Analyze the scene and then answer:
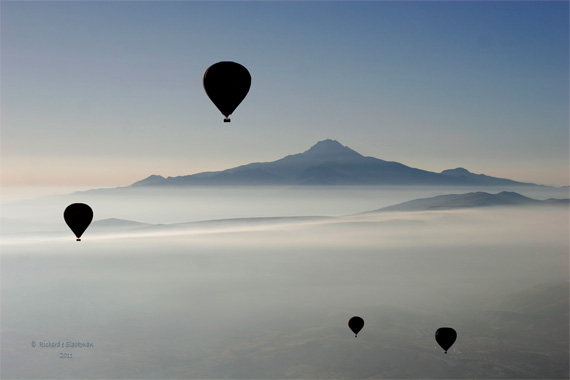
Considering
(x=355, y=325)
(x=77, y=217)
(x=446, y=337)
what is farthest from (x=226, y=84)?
(x=446, y=337)

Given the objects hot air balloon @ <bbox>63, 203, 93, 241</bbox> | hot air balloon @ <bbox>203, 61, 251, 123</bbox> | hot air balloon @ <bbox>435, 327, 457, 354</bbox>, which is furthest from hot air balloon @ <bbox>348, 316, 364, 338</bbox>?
hot air balloon @ <bbox>203, 61, 251, 123</bbox>

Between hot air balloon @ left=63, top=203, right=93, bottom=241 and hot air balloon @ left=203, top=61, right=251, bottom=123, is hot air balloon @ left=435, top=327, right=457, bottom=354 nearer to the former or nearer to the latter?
hot air balloon @ left=63, top=203, right=93, bottom=241

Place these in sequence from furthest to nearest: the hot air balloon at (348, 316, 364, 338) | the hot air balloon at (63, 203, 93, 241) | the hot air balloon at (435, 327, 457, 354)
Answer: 1. the hot air balloon at (348, 316, 364, 338)
2. the hot air balloon at (435, 327, 457, 354)
3. the hot air balloon at (63, 203, 93, 241)

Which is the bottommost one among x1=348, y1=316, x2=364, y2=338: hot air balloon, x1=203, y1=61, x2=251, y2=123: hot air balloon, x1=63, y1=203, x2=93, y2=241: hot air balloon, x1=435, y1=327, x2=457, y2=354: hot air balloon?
x1=435, y1=327, x2=457, y2=354: hot air balloon

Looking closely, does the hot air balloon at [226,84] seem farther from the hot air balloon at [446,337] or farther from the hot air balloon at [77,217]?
the hot air balloon at [446,337]

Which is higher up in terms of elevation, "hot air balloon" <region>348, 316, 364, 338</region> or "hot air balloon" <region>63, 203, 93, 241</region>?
"hot air balloon" <region>63, 203, 93, 241</region>

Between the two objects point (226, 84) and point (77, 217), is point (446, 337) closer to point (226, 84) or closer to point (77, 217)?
point (77, 217)

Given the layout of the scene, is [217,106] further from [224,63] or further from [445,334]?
[445,334]
